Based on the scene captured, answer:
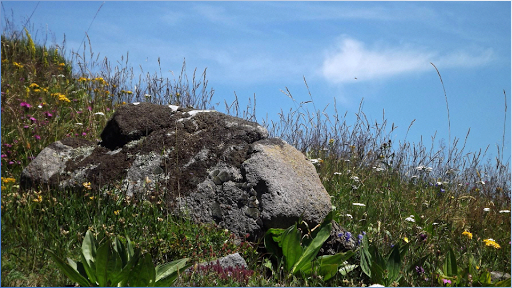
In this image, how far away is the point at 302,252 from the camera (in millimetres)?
3291

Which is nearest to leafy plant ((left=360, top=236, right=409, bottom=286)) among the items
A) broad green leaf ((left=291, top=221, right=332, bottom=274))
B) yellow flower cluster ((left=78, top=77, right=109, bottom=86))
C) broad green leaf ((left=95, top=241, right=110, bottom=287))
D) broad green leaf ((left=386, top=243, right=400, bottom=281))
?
broad green leaf ((left=386, top=243, right=400, bottom=281))

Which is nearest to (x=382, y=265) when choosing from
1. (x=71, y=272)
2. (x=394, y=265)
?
(x=394, y=265)

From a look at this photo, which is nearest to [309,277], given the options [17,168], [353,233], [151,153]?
[353,233]

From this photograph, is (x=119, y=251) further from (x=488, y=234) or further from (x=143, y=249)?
(x=488, y=234)

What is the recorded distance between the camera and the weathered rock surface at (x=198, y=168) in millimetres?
3551

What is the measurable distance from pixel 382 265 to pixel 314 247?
53 centimetres

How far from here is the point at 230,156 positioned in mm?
3848

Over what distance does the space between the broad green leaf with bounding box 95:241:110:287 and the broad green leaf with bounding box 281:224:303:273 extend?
130cm

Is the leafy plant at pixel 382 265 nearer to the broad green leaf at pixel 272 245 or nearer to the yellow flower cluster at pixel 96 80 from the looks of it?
the broad green leaf at pixel 272 245

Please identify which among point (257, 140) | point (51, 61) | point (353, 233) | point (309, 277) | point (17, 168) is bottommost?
point (309, 277)

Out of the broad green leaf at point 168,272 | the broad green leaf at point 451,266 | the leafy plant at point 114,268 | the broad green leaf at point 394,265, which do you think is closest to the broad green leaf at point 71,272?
the leafy plant at point 114,268

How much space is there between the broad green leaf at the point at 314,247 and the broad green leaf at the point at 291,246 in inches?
1.5

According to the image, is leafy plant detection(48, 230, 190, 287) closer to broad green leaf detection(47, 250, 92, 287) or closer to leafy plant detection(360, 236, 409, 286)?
broad green leaf detection(47, 250, 92, 287)

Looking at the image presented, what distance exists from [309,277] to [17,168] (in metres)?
3.69
